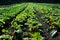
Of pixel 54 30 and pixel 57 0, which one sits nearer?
pixel 54 30

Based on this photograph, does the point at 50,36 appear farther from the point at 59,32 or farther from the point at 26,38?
the point at 26,38

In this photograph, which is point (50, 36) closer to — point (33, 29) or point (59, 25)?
point (33, 29)

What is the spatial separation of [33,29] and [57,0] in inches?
2556

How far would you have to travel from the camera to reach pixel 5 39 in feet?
34.3

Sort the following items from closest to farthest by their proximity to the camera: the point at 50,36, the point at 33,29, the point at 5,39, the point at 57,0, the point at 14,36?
the point at 5,39, the point at 14,36, the point at 50,36, the point at 33,29, the point at 57,0

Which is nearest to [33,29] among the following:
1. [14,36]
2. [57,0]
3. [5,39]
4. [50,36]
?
[50,36]

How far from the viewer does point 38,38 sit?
36.2ft

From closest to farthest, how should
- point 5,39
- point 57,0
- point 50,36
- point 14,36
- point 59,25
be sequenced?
1. point 5,39
2. point 14,36
3. point 50,36
4. point 59,25
5. point 57,0

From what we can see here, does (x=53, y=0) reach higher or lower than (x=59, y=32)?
lower

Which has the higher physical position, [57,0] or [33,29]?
[33,29]

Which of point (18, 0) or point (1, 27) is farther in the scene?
point (18, 0)

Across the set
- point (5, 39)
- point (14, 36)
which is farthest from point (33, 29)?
point (5, 39)

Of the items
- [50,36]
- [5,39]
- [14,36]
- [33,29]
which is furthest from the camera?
[33,29]

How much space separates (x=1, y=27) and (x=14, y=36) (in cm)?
316
